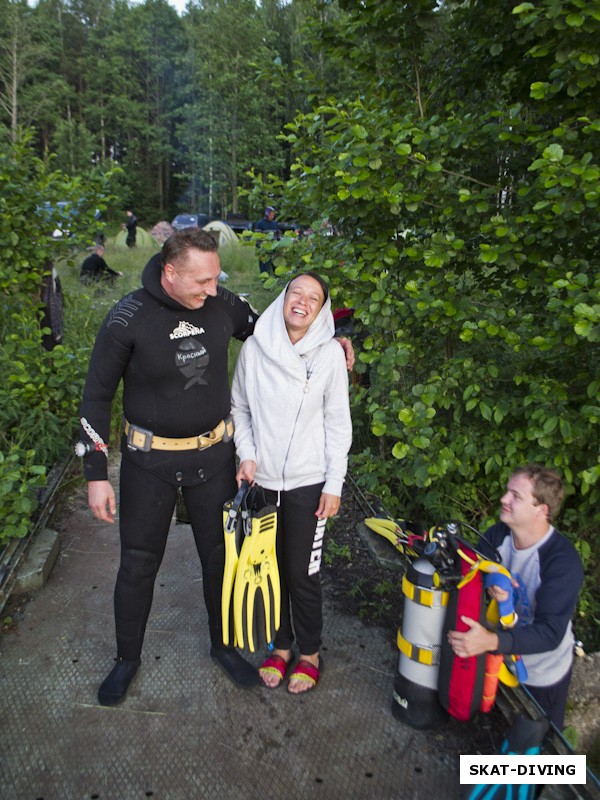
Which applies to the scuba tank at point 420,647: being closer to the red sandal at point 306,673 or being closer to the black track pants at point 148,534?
the red sandal at point 306,673

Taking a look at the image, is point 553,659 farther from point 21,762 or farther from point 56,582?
point 56,582

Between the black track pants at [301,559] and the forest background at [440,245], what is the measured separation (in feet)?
2.54

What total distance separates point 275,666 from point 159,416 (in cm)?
129

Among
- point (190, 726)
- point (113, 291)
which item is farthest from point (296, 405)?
point (113, 291)

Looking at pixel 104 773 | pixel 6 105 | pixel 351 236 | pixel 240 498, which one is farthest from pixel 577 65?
pixel 6 105

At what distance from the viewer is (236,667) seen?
2939mm

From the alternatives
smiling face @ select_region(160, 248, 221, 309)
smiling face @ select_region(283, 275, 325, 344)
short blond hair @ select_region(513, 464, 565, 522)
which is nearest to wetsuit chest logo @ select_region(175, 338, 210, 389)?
smiling face @ select_region(160, 248, 221, 309)

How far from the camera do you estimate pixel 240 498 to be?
273 centimetres

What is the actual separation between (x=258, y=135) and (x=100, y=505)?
38.2 meters

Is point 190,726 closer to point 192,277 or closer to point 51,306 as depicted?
point 192,277

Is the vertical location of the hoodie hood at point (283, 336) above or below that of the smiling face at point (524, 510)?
above

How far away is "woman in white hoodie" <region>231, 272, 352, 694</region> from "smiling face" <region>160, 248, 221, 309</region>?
33 cm

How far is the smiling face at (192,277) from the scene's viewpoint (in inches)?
99.4

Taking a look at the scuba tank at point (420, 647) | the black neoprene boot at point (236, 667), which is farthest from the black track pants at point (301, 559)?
the scuba tank at point (420, 647)
